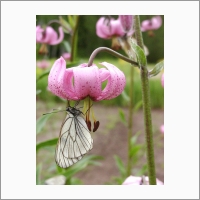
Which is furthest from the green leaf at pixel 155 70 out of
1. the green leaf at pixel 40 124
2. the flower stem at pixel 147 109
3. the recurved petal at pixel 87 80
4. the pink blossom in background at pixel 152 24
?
the pink blossom in background at pixel 152 24

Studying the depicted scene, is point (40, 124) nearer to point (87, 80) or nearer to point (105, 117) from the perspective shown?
point (87, 80)

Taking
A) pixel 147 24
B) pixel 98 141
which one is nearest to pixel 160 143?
pixel 98 141

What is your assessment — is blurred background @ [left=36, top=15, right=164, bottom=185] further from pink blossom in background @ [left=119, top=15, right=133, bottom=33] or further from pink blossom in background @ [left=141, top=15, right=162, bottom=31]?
pink blossom in background @ [left=119, top=15, right=133, bottom=33]

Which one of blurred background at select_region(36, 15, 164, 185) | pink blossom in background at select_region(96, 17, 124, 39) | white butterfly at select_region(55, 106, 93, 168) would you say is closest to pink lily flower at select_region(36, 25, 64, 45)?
blurred background at select_region(36, 15, 164, 185)

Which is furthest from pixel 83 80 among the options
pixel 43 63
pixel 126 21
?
pixel 43 63

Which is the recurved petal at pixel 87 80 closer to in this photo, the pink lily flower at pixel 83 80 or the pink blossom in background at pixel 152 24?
the pink lily flower at pixel 83 80

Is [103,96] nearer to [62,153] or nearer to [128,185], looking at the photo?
[62,153]
